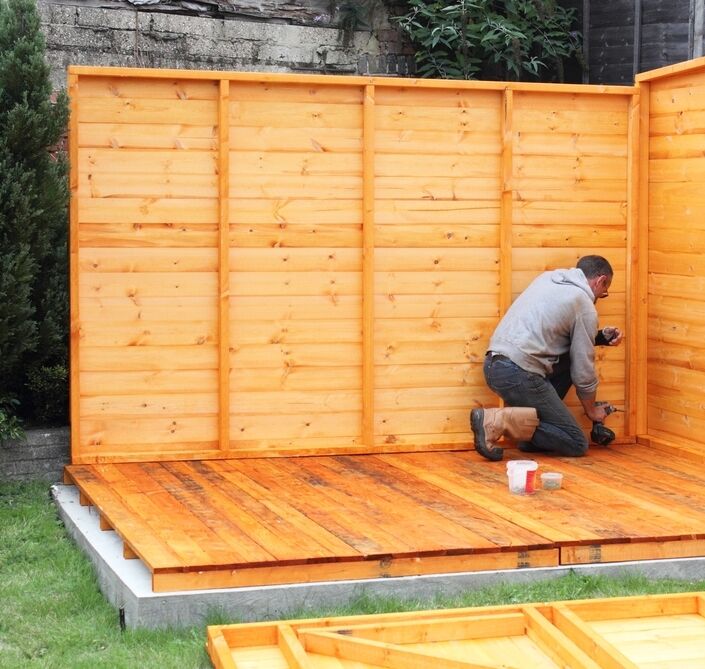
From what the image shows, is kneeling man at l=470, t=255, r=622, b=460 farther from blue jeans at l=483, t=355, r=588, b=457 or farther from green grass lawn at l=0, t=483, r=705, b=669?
green grass lawn at l=0, t=483, r=705, b=669

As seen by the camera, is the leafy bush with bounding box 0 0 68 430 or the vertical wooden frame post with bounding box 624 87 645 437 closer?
the leafy bush with bounding box 0 0 68 430

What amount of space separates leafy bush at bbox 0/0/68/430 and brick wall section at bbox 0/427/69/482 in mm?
451

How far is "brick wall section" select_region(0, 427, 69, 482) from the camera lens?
25.4 feet

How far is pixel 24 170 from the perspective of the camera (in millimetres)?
7496

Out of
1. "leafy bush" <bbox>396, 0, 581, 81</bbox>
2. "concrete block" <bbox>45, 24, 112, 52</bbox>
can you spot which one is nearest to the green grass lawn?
"concrete block" <bbox>45, 24, 112, 52</bbox>

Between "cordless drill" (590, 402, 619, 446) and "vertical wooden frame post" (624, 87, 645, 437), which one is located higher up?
"vertical wooden frame post" (624, 87, 645, 437)

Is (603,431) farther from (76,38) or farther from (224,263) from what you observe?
(76,38)

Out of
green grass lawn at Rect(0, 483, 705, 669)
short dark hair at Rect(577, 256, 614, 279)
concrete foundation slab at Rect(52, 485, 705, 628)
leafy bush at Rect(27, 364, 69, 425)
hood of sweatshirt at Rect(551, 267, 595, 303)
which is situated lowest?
green grass lawn at Rect(0, 483, 705, 669)

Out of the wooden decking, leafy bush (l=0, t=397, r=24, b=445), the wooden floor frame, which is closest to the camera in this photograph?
the wooden floor frame

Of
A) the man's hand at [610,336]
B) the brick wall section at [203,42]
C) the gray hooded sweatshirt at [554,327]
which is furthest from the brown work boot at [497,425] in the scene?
the brick wall section at [203,42]

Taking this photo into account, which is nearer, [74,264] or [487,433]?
[74,264]

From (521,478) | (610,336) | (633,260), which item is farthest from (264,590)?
(633,260)

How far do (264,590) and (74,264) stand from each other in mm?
3044

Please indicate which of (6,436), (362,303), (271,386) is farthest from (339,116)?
(6,436)
